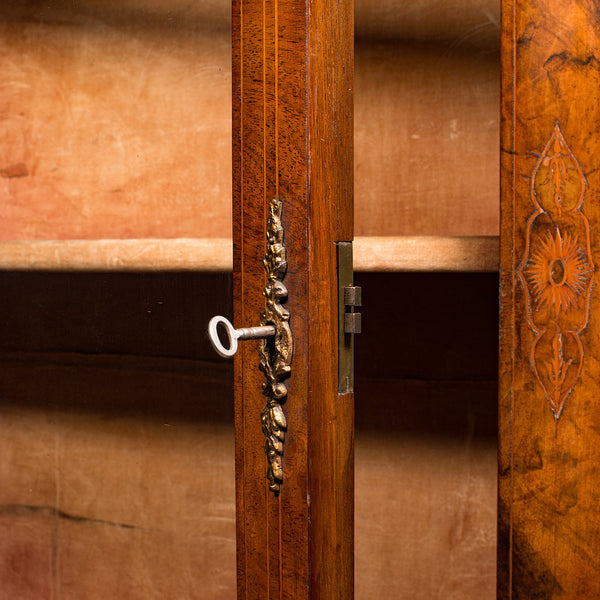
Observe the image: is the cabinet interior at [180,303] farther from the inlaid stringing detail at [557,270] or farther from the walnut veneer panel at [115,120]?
the inlaid stringing detail at [557,270]

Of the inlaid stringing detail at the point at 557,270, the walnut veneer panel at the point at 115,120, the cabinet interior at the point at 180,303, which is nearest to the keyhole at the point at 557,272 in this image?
the inlaid stringing detail at the point at 557,270

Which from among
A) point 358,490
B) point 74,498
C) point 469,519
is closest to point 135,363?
point 74,498

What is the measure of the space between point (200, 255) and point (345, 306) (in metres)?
0.25

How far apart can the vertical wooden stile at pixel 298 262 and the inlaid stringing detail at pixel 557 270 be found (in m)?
0.14

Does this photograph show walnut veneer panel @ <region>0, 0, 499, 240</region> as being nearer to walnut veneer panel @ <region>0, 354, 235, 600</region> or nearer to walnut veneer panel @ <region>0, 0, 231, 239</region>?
walnut veneer panel @ <region>0, 0, 231, 239</region>

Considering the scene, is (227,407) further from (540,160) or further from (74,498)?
(540,160)

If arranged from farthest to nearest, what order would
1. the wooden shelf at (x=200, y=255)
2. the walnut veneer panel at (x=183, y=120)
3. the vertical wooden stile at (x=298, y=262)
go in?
1. the walnut veneer panel at (x=183, y=120)
2. the wooden shelf at (x=200, y=255)
3. the vertical wooden stile at (x=298, y=262)

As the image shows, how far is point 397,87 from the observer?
0.81 m

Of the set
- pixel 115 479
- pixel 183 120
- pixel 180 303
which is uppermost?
pixel 183 120

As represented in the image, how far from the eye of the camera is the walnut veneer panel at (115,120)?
877mm

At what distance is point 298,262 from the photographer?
47 cm

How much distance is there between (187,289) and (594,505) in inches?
21.9

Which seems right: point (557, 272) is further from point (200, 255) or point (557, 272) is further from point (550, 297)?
point (200, 255)

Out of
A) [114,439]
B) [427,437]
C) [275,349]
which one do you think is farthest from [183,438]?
[275,349]
